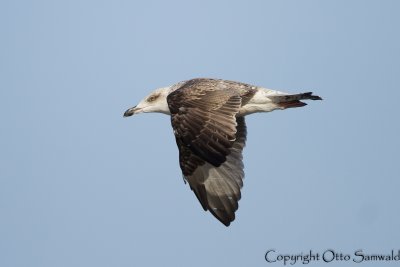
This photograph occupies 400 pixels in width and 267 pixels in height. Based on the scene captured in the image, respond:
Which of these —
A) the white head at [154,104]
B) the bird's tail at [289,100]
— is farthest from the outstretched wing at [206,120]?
the white head at [154,104]

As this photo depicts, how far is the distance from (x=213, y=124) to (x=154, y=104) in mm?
3589

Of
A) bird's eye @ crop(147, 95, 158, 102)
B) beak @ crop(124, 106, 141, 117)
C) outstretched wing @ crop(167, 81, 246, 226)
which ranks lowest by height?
outstretched wing @ crop(167, 81, 246, 226)

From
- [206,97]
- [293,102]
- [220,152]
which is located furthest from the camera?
[293,102]

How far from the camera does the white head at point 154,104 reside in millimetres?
19281

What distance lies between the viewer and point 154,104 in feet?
63.8

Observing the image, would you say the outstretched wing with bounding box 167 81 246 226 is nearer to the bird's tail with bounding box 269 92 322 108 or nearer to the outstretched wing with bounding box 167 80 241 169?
the outstretched wing with bounding box 167 80 241 169

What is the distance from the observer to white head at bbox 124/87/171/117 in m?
19.3

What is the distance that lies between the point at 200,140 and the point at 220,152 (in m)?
0.50

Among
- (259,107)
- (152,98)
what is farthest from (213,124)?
(152,98)

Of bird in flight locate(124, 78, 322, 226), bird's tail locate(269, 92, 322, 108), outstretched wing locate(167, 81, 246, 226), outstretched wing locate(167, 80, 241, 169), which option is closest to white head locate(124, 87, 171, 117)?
bird in flight locate(124, 78, 322, 226)

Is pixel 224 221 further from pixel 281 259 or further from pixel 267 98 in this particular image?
pixel 267 98

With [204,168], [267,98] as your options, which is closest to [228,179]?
[204,168]

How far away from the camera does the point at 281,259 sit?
1814 centimetres

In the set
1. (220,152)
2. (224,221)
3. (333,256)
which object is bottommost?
(333,256)
